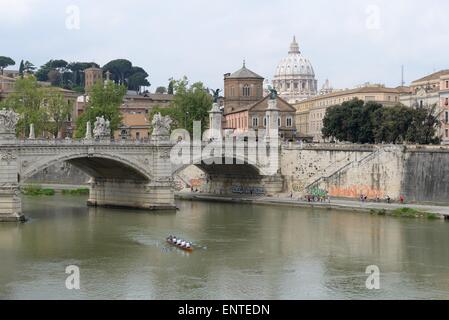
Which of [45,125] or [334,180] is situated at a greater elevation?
[45,125]

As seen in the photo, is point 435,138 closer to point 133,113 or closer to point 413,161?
point 413,161

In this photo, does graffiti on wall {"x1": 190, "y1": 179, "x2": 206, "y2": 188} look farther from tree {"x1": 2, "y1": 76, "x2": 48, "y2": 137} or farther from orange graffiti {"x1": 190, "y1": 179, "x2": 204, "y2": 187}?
tree {"x1": 2, "y1": 76, "x2": 48, "y2": 137}

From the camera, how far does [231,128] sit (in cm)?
6188

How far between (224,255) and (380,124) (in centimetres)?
2689

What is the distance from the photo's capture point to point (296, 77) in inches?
4309

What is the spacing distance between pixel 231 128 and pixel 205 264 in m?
36.5

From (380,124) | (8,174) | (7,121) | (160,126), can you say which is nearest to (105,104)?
(160,126)

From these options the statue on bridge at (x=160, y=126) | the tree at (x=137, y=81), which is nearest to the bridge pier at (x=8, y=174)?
the statue on bridge at (x=160, y=126)

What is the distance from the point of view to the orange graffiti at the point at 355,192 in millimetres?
41094

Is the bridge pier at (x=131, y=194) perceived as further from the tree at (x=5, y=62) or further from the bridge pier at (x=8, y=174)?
the tree at (x=5, y=62)

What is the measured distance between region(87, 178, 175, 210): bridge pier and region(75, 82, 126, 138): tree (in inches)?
518

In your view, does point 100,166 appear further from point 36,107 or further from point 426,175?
point 36,107

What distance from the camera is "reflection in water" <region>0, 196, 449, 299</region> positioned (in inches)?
883
